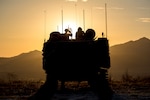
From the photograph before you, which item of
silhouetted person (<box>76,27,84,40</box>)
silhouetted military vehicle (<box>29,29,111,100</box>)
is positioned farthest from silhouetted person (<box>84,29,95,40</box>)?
silhouetted military vehicle (<box>29,29,111,100</box>)

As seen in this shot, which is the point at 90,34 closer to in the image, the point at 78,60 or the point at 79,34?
the point at 79,34

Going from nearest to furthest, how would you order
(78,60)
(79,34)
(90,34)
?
(78,60)
(90,34)
(79,34)

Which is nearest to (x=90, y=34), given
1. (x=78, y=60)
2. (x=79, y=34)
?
(x=79, y=34)

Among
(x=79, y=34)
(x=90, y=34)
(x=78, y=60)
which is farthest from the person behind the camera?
(x=79, y=34)

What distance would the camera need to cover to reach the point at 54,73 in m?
14.1

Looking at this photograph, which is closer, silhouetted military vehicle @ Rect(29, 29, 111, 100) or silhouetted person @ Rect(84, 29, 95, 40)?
silhouetted military vehicle @ Rect(29, 29, 111, 100)

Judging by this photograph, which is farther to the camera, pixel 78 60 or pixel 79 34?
pixel 79 34

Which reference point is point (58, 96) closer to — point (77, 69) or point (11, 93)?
point (11, 93)

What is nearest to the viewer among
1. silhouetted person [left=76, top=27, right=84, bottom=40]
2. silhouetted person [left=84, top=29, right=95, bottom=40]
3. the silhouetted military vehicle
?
the silhouetted military vehicle

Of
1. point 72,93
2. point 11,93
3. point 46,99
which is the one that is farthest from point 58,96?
point 46,99

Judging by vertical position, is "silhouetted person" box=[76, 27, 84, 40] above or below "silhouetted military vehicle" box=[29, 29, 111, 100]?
above

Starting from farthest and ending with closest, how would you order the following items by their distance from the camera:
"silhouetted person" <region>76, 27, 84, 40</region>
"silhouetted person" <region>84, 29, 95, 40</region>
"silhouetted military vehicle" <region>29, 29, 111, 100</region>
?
"silhouetted person" <region>76, 27, 84, 40</region> → "silhouetted person" <region>84, 29, 95, 40</region> → "silhouetted military vehicle" <region>29, 29, 111, 100</region>

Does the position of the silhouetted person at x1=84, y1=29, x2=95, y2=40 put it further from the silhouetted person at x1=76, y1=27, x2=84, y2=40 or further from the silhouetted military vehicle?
the silhouetted military vehicle

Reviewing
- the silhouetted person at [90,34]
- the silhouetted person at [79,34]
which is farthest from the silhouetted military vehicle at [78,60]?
the silhouetted person at [79,34]
